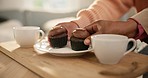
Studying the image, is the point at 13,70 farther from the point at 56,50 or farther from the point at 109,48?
the point at 109,48

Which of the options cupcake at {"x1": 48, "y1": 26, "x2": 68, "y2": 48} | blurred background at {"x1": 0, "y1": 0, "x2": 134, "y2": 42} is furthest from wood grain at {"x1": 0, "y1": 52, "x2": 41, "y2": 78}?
blurred background at {"x1": 0, "y1": 0, "x2": 134, "y2": 42}

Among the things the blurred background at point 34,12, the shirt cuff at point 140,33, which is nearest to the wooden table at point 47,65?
the shirt cuff at point 140,33

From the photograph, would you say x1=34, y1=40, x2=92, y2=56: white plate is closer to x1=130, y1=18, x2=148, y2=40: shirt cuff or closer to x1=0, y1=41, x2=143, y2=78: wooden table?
x1=0, y1=41, x2=143, y2=78: wooden table

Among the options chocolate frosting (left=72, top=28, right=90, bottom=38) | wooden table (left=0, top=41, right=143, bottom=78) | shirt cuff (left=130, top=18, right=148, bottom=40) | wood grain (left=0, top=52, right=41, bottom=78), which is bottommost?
wood grain (left=0, top=52, right=41, bottom=78)

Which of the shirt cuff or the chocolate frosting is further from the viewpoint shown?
the shirt cuff

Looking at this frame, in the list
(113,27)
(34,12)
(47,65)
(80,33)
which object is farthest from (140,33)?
(34,12)
